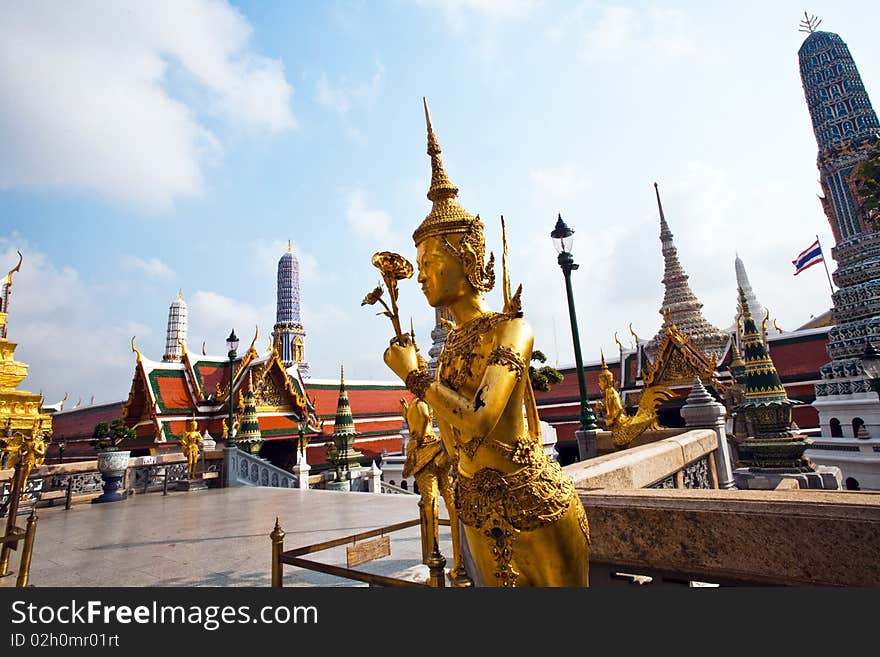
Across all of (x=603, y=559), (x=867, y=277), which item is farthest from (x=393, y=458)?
(x=867, y=277)

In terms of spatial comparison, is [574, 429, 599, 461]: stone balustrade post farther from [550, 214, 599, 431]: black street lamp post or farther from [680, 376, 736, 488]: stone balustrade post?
[680, 376, 736, 488]: stone balustrade post

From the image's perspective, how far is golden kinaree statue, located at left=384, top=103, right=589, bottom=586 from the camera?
2.09m

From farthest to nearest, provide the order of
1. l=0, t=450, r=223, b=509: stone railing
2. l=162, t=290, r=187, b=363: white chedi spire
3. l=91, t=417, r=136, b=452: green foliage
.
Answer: l=162, t=290, r=187, b=363: white chedi spire → l=91, t=417, r=136, b=452: green foliage → l=0, t=450, r=223, b=509: stone railing

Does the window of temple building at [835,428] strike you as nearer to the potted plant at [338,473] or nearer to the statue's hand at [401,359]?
the potted plant at [338,473]

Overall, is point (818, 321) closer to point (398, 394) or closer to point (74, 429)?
point (398, 394)

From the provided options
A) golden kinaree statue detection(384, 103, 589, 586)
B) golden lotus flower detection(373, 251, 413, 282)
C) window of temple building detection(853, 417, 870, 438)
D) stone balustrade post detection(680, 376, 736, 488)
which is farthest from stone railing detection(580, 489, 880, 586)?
window of temple building detection(853, 417, 870, 438)

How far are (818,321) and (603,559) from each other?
48.1 metres

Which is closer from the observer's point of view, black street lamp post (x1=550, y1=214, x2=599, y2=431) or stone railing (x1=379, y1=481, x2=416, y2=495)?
black street lamp post (x1=550, y1=214, x2=599, y2=431)

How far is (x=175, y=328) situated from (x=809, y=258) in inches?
2861

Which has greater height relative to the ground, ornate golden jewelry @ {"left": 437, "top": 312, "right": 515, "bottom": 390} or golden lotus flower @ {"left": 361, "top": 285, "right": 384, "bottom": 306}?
golden lotus flower @ {"left": 361, "top": 285, "right": 384, "bottom": 306}

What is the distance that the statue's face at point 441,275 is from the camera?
253cm

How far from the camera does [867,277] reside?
18219 millimetres

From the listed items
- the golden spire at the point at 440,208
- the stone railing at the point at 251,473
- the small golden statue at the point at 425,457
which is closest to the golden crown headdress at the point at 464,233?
the golden spire at the point at 440,208

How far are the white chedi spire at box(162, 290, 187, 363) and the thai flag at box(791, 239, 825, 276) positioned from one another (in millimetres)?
69832
